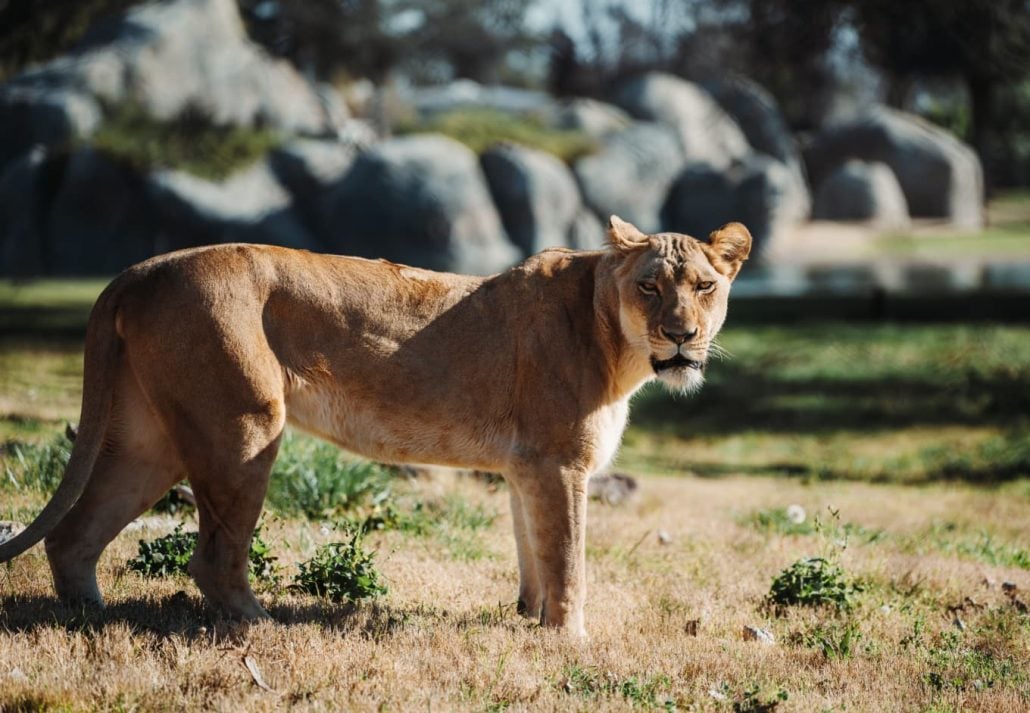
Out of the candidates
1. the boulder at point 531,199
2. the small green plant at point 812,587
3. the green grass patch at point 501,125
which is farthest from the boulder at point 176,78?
the boulder at point 531,199

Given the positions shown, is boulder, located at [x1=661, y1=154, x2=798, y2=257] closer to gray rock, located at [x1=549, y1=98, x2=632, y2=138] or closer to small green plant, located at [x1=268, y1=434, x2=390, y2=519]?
gray rock, located at [x1=549, y1=98, x2=632, y2=138]

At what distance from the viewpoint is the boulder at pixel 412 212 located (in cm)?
1235

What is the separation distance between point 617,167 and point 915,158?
4.19 m

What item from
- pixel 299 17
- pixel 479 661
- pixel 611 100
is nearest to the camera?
pixel 299 17

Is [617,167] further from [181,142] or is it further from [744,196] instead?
[181,142]

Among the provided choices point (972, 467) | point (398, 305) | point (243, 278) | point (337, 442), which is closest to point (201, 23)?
point (243, 278)

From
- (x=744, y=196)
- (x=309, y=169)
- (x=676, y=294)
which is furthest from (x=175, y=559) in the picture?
(x=744, y=196)

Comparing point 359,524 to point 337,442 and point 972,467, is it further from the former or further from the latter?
point 972,467

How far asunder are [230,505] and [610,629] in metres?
1.72

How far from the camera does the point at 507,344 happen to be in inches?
198

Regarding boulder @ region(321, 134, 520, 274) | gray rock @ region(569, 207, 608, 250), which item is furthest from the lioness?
gray rock @ region(569, 207, 608, 250)

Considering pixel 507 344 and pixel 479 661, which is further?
pixel 507 344

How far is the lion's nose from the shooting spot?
459cm

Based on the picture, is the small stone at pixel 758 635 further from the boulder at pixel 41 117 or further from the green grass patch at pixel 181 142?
the boulder at pixel 41 117
